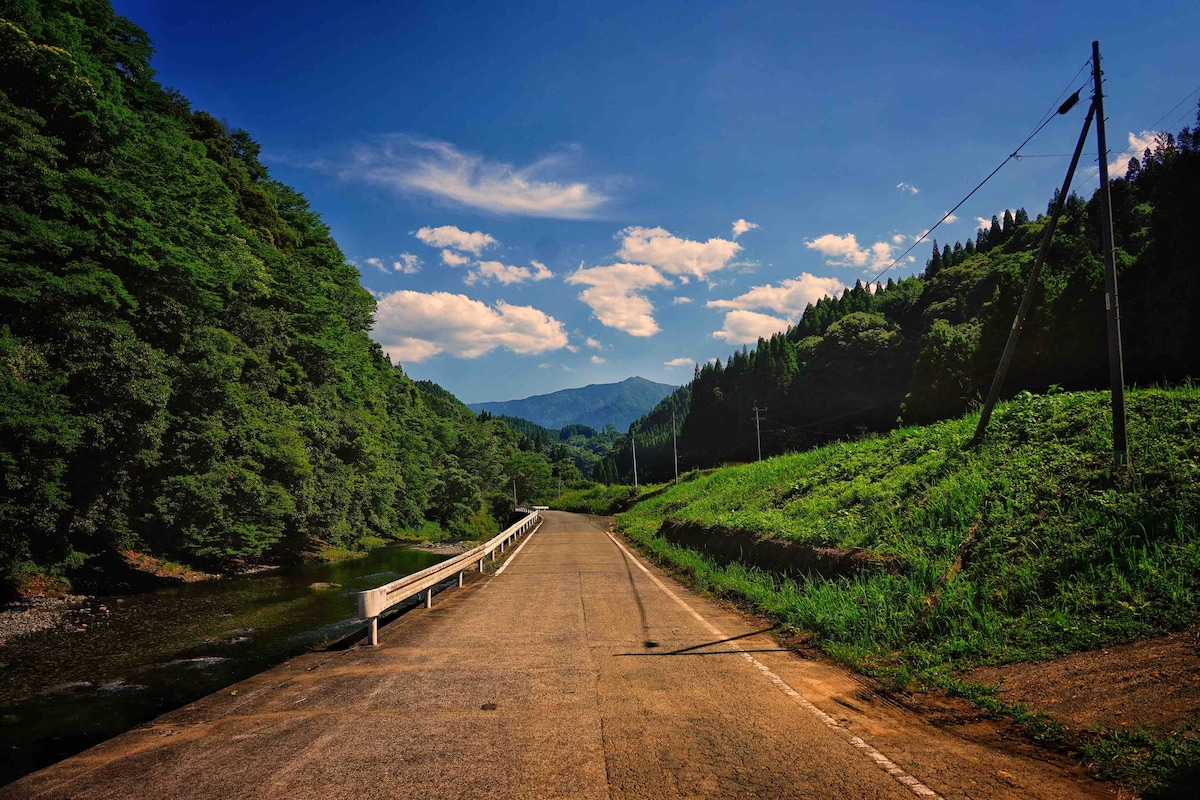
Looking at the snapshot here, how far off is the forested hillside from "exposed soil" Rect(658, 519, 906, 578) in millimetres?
18143

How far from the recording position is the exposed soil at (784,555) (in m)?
9.82

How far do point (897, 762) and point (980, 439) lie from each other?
10651mm

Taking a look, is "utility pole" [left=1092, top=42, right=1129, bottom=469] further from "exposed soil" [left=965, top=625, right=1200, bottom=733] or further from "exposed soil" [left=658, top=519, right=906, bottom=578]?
"exposed soil" [left=965, top=625, right=1200, bottom=733]

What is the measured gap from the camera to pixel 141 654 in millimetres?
12289

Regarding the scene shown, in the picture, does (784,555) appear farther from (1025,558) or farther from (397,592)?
(397,592)

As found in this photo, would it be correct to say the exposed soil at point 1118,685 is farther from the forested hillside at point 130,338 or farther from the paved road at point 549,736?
the forested hillside at point 130,338

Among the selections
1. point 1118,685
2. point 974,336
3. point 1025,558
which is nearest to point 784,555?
point 1025,558

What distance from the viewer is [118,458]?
19.1 meters

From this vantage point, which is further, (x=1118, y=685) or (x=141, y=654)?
(x=141, y=654)

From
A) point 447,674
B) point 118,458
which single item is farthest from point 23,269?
point 447,674

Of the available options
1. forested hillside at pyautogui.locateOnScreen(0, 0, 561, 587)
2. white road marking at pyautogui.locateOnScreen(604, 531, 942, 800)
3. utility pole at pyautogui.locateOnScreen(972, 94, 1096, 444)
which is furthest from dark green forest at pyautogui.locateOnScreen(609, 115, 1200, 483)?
forested hillside at pyautogui.locateOnScreen(0, 0, 561, 587)

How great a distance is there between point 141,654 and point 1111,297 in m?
19.4

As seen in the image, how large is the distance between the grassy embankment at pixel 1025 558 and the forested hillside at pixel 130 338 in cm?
1882

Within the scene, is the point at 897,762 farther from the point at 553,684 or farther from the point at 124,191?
the point at 124,191
